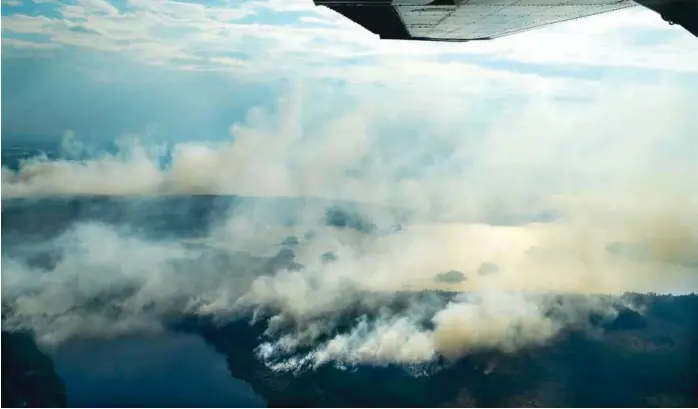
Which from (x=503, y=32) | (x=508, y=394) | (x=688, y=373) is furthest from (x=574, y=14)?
(x=508, y=394)

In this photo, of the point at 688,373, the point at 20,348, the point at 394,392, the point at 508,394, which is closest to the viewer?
the point at 688,373

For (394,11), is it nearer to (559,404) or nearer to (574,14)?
(574,14)

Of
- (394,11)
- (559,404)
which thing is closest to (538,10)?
(394,11)

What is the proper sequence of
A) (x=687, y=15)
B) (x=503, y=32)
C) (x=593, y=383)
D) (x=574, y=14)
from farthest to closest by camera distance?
(x=593, y=383)
(x=503, y=32)
(x=574, y=14)
(x=687, y=15)

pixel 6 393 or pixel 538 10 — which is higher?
pixel 538 10

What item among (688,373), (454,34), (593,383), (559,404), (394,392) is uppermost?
(454,34)

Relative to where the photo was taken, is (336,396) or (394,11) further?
(336,396)
